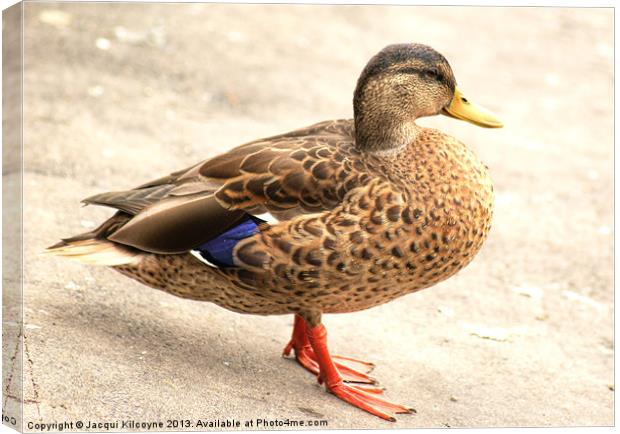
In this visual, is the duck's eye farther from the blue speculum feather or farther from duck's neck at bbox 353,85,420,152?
the blue speculum feather

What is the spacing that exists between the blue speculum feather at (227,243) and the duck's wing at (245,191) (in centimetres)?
2

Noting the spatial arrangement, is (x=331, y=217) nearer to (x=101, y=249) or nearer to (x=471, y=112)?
(x=471, y=112)

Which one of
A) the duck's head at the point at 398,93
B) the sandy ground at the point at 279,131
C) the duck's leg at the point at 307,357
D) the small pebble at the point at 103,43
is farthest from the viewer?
the small pebble at the point at 103,43

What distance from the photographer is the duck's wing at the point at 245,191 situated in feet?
12.6

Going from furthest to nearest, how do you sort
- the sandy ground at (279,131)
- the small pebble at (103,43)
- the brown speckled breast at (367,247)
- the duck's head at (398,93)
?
the small pebble at (103,43) < the sandy ground at (279,131) < the duck's head at (398,93) < the brown speckled breast at (367,247)

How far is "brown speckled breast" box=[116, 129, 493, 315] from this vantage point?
377 centimetres

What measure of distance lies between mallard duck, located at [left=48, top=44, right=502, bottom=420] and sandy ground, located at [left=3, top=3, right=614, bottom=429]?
1.16 feet

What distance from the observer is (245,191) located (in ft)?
12.8

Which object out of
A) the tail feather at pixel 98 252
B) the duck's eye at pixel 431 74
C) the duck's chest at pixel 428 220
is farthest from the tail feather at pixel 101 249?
the duck's eye at pixel 431 74

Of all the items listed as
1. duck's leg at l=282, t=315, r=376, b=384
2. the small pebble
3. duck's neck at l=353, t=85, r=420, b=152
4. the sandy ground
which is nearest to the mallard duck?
duck's neck at l=353, t=85, r=420, b=152

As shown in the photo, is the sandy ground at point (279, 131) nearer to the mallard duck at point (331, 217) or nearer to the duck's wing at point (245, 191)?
the mallard duck at point (331, 217)

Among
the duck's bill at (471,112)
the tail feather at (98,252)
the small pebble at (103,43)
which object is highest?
the duck's bill at (471,112)

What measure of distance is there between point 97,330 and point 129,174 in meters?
1.98

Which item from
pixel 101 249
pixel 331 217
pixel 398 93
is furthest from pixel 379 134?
pixel 101 249
